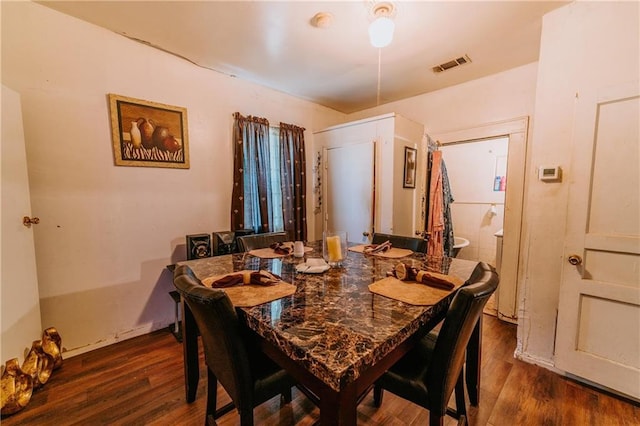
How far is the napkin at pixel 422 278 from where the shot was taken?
3.70 feet

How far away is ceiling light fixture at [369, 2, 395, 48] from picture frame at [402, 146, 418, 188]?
1442 mm

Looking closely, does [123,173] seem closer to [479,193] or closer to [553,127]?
[553,127]

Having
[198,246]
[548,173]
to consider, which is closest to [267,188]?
[198,246]

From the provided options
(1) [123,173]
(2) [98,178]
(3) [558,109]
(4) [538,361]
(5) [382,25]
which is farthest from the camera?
(1) [123,173]

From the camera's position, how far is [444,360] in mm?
952

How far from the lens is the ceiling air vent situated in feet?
7.58

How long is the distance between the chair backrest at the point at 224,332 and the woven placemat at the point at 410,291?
22.9 inches

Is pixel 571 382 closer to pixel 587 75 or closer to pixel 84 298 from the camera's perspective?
pixel 587 75

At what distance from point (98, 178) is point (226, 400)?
1.92 metres

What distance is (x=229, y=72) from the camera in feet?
8.63

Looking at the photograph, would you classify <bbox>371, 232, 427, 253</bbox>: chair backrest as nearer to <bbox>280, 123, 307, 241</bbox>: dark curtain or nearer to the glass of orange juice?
the glass of orange juice

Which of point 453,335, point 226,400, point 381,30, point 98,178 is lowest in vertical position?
point 226,400

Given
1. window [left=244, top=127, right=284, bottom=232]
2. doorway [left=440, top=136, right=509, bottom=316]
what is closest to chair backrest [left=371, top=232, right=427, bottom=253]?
window [left=244, top=127, right=284, bottom=232]

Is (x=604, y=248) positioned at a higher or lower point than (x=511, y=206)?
lower
